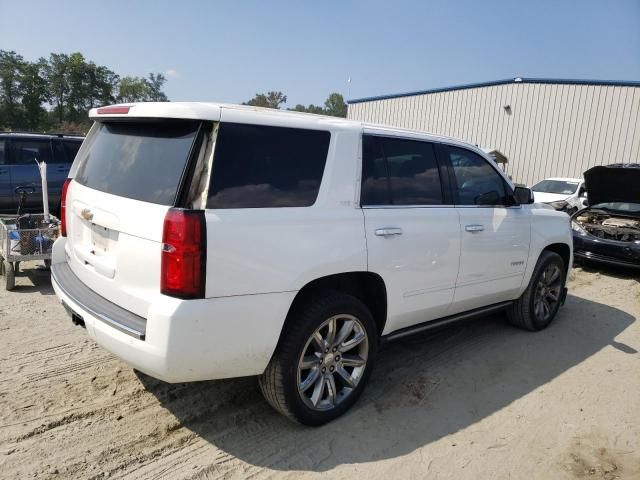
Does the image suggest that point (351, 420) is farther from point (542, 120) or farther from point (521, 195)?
point (542, 120)

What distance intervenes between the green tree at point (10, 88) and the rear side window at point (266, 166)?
51044 millimetres

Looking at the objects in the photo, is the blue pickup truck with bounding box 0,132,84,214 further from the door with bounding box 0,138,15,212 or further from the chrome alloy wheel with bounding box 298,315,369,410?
the chrome alloy wheel with bounding box 298,315,369,410

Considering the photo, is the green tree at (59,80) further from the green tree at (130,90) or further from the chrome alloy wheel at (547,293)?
the chrome alloy wheel at (547,293)

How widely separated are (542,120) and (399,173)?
21.1 m

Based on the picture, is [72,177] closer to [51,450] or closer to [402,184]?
[51,450]

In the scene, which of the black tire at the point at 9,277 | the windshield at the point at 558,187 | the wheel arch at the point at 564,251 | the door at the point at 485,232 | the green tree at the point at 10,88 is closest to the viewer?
the door at the point at 485,232

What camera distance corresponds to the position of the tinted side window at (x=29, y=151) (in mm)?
9330

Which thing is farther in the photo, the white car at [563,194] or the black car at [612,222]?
the white car at [563,194]

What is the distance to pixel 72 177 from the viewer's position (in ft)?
11.5

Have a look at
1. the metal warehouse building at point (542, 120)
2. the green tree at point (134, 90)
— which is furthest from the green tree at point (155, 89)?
the metal warehouse building at point (542, 120)

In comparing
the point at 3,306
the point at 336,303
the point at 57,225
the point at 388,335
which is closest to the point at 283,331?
the point at 336,303

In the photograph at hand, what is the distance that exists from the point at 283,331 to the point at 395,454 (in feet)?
3.37

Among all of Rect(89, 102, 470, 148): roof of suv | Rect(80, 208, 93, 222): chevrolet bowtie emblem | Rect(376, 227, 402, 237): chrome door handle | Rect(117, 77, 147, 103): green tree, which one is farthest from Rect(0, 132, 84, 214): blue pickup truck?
Rect(117, 77, 147, 103): green tree

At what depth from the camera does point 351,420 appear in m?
3.19
